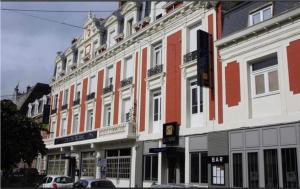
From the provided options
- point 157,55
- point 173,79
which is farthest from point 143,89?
point 173,79

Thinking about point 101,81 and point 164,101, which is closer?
point 164,101

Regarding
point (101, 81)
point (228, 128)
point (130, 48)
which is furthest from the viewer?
point (101, 81)

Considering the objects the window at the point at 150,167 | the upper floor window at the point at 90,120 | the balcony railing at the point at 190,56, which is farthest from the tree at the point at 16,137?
the balcony railing at the point at 190,56

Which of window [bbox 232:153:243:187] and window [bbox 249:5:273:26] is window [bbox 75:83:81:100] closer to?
window [bbox 249:5:273:26]

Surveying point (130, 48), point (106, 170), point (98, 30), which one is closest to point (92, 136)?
point (106, 170)

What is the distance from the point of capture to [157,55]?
23.9 metres

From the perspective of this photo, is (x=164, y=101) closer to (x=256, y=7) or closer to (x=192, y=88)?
(x=192, y=88)

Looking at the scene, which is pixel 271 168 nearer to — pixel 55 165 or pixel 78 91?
pixel 78 91

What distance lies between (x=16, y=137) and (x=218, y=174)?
1066 centimetres

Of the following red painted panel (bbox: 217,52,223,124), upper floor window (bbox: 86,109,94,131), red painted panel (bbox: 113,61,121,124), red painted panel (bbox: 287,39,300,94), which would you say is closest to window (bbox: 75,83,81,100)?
upper floor window (bbox: 86,109,94,131)

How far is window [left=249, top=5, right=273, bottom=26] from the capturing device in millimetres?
16406

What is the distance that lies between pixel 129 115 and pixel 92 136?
436cm

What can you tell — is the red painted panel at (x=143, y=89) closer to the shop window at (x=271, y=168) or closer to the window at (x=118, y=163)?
the window at (x=118, y=163)

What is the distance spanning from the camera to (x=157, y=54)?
78.5 ft
